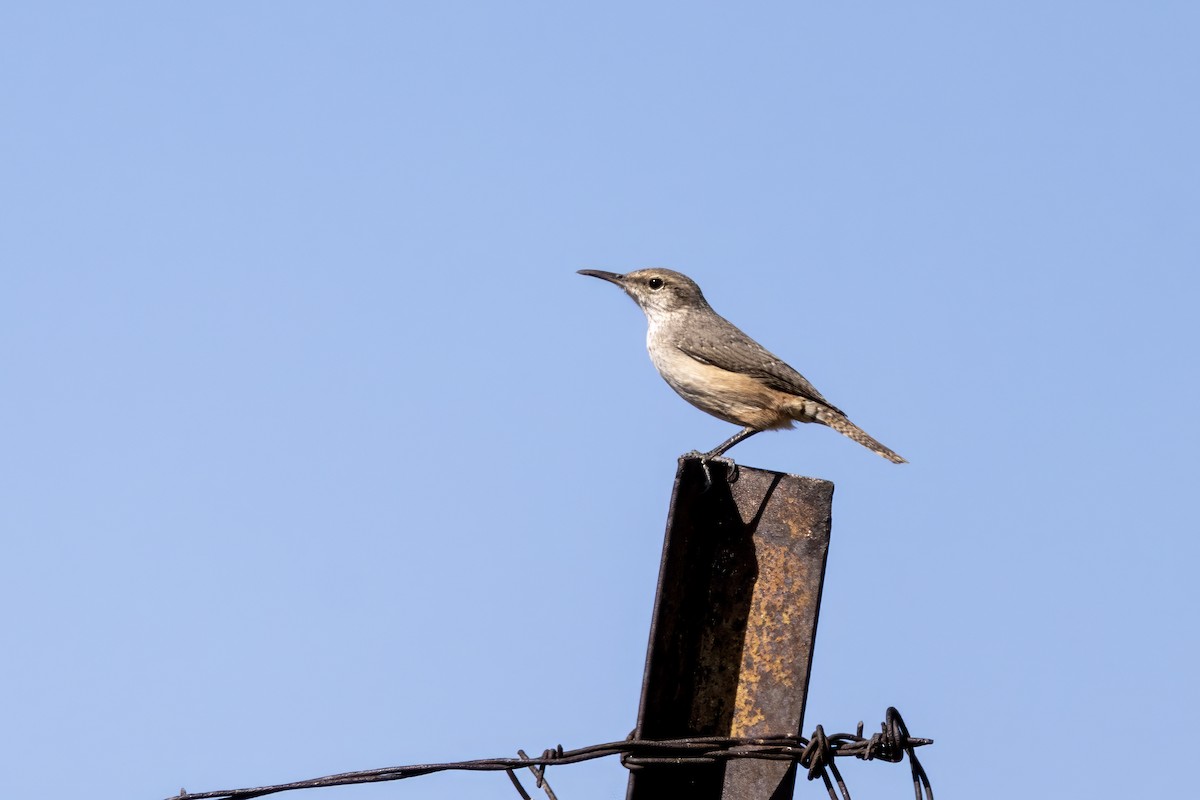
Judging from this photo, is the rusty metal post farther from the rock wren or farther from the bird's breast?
the bird's breast

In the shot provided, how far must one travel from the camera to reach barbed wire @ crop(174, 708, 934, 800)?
4.09 metres

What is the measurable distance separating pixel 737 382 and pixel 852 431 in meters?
0.68

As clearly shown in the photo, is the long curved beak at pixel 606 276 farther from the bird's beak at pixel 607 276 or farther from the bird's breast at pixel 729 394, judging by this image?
the bird's breast at pixel 729 394

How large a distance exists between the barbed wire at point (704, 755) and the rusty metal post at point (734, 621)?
15 centimetres

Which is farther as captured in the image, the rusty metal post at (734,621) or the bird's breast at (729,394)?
the bird's breast at (729,394)

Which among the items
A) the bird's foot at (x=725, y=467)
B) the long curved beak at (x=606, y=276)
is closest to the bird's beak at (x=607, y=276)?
the long curved beak at (x=606, y=276)

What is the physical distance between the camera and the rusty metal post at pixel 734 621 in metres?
4.62

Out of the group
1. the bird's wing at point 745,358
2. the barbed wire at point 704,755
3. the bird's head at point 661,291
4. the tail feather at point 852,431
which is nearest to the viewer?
the barbed wire at point 704,755

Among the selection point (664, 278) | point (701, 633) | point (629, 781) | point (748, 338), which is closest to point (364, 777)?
point (629, 781)

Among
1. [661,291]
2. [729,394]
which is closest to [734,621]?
[729,394]

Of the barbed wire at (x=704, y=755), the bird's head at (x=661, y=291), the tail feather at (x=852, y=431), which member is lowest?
the barbed wire at (x=704, y=755)

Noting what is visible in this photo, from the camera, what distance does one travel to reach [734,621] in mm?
4758

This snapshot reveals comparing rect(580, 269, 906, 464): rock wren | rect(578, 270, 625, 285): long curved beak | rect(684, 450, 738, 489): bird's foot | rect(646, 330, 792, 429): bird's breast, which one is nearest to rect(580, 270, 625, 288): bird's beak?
rect(578, 270, 625, 285): long curved beak

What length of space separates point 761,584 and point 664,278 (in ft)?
15.7
